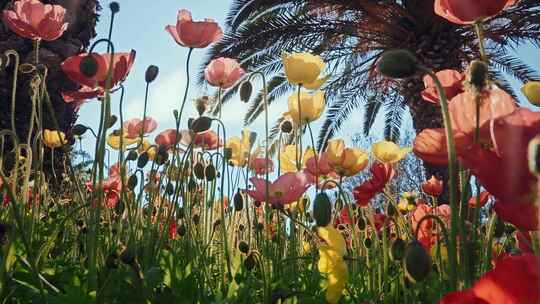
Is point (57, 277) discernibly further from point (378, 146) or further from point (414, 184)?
point (414, 184)

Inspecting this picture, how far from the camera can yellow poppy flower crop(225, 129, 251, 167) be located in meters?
2.21

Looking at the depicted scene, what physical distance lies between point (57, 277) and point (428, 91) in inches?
39.2

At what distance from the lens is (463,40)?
23.9ft

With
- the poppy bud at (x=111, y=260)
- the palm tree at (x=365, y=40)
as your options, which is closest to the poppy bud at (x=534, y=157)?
the poppy bud at (x=111, y=260)

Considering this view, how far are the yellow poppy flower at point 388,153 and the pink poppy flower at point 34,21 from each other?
3.22 feet

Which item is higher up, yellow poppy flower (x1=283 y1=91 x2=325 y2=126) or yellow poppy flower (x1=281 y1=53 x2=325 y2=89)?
yellow poppy flower (x1=281 y1=53 x2=325 y2=89)

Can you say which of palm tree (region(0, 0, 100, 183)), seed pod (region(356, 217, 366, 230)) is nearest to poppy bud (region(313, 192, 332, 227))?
seed pod (region(356, 217, 366, 230))

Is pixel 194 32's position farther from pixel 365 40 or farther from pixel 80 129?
pixel 365 40

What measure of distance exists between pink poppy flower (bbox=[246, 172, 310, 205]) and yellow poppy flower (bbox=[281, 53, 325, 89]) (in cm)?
45

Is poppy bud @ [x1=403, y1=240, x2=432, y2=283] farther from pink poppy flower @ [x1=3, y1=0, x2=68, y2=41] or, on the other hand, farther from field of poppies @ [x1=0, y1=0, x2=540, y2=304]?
pink poppy flower @ [x1=3, y1=0, x2=68, y2=41]

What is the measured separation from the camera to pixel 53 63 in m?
4.30

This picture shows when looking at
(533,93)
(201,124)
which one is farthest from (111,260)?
(533,93)

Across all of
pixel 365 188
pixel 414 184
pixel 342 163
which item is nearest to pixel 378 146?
pixel 342 163

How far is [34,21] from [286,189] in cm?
Result: 79
